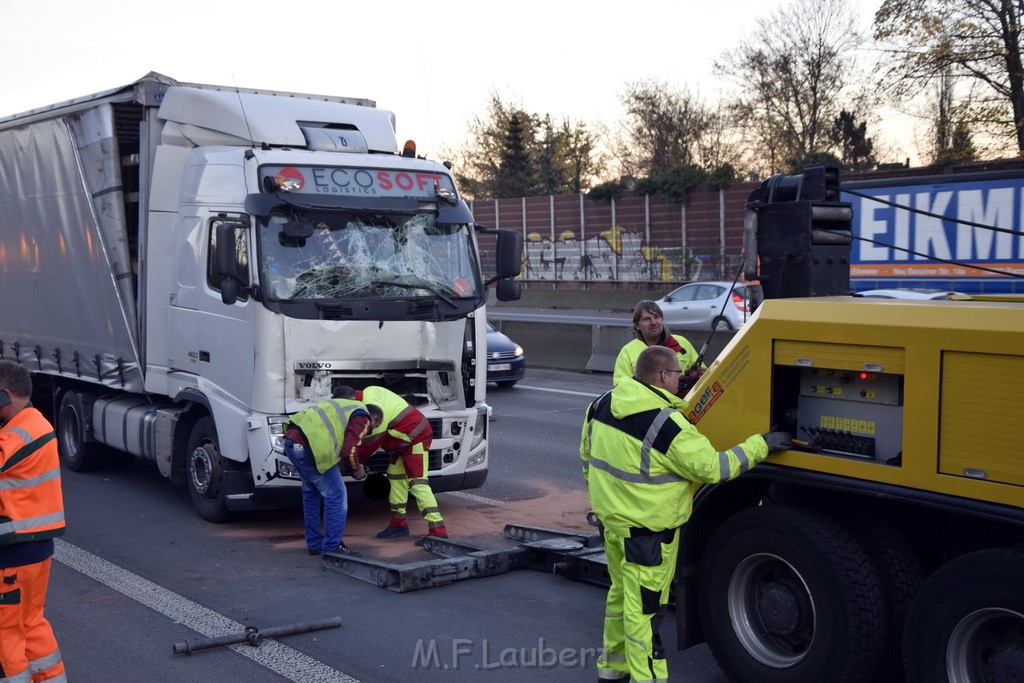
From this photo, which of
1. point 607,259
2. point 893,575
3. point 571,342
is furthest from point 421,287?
point 607,259

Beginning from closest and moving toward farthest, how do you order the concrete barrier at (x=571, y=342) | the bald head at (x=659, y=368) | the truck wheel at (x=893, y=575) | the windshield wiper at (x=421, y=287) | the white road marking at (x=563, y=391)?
the truck wheel at (x=893, y=575) → the bald head at (x=659, y=368) → the windshield wiper at (x=421, y=287) → the white road marking at (x=563, y=391) → the concrete barrier at (x=571, y=342)

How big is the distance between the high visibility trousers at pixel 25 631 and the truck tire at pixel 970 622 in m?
3.73

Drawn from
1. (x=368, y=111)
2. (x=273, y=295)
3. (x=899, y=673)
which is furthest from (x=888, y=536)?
(x=368, y=111)

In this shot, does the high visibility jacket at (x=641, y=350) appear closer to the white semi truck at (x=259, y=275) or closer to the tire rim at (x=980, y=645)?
the white semi truck at (x=259, y=275)

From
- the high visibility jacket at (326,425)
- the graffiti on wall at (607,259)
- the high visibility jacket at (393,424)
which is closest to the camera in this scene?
the high visibility jacket at (326,425)

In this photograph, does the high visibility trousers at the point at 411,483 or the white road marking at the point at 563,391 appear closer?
the high visibility trousers at the point at 411,483

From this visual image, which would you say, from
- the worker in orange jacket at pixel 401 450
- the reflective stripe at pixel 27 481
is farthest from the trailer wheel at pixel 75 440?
the reflective stripe at pixel 27 481

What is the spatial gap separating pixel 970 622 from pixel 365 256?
5.73 m

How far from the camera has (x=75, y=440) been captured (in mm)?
11797

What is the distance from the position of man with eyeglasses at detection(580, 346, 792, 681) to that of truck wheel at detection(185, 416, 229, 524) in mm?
4732

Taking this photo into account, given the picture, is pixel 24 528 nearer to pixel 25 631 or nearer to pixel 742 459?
pixel 25 631

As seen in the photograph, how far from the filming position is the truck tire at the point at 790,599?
4.58m

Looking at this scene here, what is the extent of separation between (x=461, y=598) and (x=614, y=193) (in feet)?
116

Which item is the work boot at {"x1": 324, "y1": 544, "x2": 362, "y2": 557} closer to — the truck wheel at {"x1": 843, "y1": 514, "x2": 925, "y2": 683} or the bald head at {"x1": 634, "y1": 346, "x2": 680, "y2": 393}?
the bald head at {"x1": 634, "y1": 346, "x2": 680, "y2": 393}
